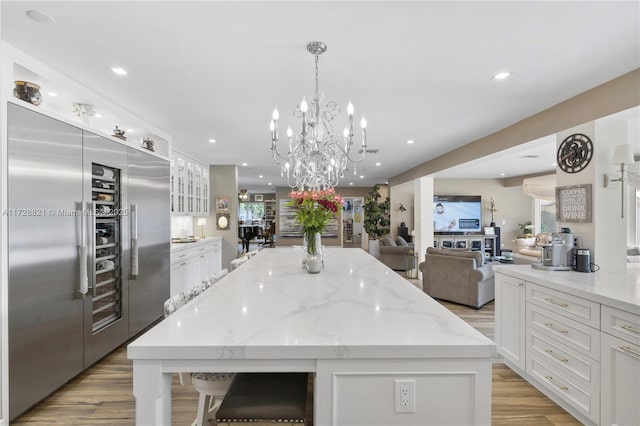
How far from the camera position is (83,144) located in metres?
2.59

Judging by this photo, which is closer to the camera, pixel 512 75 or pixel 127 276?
pixel 512 75

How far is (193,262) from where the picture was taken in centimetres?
529

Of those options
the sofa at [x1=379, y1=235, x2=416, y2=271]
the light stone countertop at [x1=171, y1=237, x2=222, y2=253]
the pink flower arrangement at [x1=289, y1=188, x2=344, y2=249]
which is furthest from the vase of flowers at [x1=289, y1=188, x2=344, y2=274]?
the sofa at [x1=379, y1=235, x2=416, y2=271]

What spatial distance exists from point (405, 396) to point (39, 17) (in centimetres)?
256

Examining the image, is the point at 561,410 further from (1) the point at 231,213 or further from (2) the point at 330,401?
(1) the point at 231,213

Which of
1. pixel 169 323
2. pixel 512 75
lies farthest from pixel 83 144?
pixel 512 75

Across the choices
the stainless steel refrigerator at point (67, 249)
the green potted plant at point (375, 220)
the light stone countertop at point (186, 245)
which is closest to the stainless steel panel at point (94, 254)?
the stainless steel refrigerator at point (67, 249)

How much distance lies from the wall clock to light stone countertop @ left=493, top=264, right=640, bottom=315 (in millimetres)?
945

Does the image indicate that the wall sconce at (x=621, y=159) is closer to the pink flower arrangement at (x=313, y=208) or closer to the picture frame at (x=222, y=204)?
the pink flower arrangement at (x=313, y=208)

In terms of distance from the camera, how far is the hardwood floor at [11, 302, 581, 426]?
2.13 metres

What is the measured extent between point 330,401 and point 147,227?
10.7ft

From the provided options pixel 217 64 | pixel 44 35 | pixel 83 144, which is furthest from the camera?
pixel 83 144

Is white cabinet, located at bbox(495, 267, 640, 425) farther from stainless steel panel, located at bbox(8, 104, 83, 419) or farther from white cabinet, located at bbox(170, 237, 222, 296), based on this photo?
stainless steel panel, located at bbox(8, 104, 83, 419)

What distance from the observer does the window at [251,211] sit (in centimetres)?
1608
